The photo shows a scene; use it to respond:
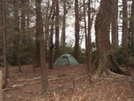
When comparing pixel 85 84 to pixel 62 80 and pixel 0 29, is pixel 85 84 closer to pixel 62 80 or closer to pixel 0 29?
pixel 62 80

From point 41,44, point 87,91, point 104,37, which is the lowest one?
point 87,91

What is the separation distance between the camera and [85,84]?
820cm

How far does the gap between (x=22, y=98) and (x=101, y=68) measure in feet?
14.1

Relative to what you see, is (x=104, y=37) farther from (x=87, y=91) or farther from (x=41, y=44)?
(x=41, y=44)

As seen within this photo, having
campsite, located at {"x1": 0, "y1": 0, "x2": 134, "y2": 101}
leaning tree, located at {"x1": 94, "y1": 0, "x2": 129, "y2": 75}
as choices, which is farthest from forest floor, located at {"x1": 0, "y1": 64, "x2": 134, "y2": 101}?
leaning tree, located at {"x1": 94, "y1": 0, "x2": 129, "y2": 75}

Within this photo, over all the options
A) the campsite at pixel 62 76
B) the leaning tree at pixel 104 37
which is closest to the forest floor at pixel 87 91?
the campsite at pixel 62 76

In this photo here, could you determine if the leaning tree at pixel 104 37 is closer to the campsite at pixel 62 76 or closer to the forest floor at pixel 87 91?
the campsite at pixel 62 76

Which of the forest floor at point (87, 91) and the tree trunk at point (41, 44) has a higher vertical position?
the tree trunk at point (41, 44)

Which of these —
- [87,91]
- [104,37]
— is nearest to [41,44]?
[87,91]

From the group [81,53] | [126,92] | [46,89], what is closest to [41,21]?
[46,89]

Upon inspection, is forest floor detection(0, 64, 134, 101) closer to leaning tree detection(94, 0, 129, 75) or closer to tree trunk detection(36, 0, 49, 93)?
tree trunk detection(36, 0, 49, 93)

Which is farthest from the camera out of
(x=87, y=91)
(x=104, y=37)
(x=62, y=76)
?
(x=62, y=76)

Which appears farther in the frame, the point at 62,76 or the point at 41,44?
the point at 62,76

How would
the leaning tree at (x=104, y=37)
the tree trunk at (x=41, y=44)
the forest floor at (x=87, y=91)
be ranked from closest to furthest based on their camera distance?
the forest floor at (x=87, y=91) < the tree trunk at (x=41, y=44) < the leaning tree at (x=104, y=37)
